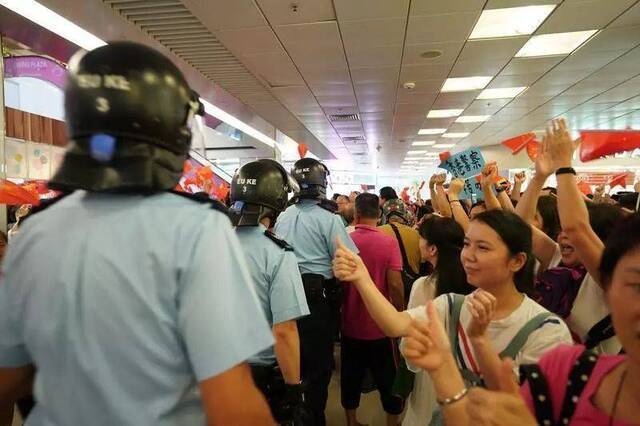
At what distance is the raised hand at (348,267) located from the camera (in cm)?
140

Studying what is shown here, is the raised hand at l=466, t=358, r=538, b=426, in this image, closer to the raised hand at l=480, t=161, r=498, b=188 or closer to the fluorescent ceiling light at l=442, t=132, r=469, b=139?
the raised hand at l=480, t=161, r=498, b=188

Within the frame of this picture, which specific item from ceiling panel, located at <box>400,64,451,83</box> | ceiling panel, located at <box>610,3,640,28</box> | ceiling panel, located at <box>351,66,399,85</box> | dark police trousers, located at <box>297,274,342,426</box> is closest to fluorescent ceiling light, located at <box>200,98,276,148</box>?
ceiling panel, located at <box>351,66,399,85</box>

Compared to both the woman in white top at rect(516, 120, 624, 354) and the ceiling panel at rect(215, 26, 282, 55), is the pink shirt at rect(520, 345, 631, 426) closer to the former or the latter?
the woman in white top at rect(516, 120, 624, 354)

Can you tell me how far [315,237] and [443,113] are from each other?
6.37 meters

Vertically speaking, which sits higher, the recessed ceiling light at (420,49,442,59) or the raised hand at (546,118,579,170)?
the recessed ceiling light at (420,49,442,59)

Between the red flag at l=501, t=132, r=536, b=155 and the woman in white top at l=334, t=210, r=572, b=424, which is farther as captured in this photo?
the red flag at l=501, t=132, r=536, b=155

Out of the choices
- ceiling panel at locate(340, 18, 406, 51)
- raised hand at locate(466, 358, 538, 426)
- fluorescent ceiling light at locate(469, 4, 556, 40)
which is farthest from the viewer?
ceiling panel at locate(340, 18, 406, 51)

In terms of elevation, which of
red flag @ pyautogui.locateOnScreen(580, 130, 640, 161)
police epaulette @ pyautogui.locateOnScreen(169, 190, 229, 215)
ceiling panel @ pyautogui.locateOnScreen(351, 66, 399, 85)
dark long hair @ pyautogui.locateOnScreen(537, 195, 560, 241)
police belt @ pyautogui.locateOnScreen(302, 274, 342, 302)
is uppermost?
ceiling panel @ pyautogui.locateOnScreen(351, 66, 399, 85)

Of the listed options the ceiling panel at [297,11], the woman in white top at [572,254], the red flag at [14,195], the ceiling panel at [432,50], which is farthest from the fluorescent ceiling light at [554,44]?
the red flag at [14,195]

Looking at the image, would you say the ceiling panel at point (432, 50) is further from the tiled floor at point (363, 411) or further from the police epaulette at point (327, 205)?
the tiled floor at point (363, 411)

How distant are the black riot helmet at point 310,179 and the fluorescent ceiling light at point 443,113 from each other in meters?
5.64

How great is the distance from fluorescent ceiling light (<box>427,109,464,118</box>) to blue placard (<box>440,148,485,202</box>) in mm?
4302

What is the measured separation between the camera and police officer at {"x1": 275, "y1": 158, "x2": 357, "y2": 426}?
7.86ft

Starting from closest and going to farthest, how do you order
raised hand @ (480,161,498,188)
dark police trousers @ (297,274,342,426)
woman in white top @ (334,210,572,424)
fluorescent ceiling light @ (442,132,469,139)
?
woman in white top @ (334,210,572,424)
dark police trousers @ (297,274,342,426)
raised hand @ (480,161,498,188)
fluorescent ceiling light @ (442,132,469,139)
